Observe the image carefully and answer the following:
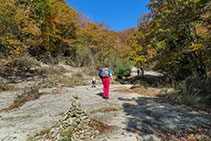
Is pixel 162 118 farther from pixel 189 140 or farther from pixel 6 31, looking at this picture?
pixel 6 31

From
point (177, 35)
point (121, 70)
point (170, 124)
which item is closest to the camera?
point (170, 124)

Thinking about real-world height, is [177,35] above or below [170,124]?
above

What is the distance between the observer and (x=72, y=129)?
232 centimetres

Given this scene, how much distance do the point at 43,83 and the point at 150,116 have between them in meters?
8.95

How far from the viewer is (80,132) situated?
7.71ft

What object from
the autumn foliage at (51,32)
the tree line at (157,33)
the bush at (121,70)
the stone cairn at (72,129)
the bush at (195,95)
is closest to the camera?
the stone cairn at (72,129)

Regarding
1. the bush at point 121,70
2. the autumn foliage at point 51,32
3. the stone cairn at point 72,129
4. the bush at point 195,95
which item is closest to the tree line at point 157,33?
the autumn foliage at point 51,32

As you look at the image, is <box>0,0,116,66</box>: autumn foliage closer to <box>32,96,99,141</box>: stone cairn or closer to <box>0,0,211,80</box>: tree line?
<box>0,0,211,80</box>: tree line

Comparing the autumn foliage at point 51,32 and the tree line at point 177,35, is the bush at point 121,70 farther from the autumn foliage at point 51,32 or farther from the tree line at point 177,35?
the tree line at point 177,35

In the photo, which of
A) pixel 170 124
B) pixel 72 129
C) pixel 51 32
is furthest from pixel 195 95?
pixel 51 32

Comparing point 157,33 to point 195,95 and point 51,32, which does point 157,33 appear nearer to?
point 195,95

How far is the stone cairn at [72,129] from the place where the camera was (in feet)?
7.27

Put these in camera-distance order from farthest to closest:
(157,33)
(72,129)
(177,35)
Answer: (177,35) < (157,33) < (72,129)

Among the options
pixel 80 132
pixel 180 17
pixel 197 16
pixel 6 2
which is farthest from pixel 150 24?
pixel 6 2
